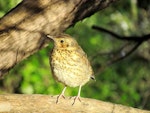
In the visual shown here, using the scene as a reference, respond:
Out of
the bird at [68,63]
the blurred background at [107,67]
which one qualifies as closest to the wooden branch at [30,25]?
the bird at [68,63]

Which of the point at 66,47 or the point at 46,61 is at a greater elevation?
the point at 66,47

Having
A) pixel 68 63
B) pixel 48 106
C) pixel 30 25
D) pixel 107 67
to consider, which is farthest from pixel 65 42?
pixel 107 67

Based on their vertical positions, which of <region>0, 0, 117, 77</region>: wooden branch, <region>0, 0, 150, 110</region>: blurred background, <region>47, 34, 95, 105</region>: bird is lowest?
<region>0, 0, 150, 110</region>: blurred background

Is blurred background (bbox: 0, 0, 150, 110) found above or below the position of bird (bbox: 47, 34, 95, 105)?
below

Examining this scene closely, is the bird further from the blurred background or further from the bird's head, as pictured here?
the blurred background

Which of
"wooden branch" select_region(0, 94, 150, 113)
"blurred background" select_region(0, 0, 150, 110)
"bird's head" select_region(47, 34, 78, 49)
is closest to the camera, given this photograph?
"wooden branch" select_region(0, 94, 150, 113)

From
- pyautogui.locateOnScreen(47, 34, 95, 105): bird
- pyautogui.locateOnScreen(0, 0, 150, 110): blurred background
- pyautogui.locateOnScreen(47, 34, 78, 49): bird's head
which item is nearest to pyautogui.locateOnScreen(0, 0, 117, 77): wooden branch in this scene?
pyautogui.locateOnScreen(47, 34, 78, 49): bird's head

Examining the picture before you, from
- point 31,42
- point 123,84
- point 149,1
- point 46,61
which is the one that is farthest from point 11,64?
point 123,84

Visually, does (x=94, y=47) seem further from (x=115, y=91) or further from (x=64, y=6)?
(x=64, y=6)
